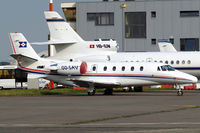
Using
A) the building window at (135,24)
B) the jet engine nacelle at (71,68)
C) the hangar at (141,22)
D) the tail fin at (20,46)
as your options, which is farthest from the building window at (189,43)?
Result: the jet engine nacelle at (71,68)

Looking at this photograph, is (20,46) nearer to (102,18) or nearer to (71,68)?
(71,68)

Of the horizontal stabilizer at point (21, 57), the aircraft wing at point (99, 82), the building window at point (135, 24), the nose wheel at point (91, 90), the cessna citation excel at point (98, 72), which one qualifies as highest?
the building window at point (135, 24)

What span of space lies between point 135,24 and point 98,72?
139 feet

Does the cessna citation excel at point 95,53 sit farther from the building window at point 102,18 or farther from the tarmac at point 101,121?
the building window at point 102,18

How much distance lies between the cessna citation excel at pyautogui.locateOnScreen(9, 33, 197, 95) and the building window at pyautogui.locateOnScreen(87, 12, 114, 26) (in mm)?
39517

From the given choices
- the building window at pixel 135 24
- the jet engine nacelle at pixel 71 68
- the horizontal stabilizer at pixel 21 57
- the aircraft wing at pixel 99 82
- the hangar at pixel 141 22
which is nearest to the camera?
the aircraft wing at pixel 99 82

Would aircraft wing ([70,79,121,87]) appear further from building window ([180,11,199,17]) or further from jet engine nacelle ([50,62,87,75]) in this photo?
building window ([180,11,199,17])

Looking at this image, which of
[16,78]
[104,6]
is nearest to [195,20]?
[104,6]

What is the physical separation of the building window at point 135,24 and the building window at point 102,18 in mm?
2611

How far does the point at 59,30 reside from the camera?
4791cm

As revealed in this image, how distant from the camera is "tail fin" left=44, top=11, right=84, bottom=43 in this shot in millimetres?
47406

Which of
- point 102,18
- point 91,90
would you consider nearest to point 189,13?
point 102,18

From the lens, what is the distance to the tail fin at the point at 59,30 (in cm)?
4741

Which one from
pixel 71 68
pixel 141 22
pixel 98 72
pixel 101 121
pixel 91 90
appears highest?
pixel 141 22
